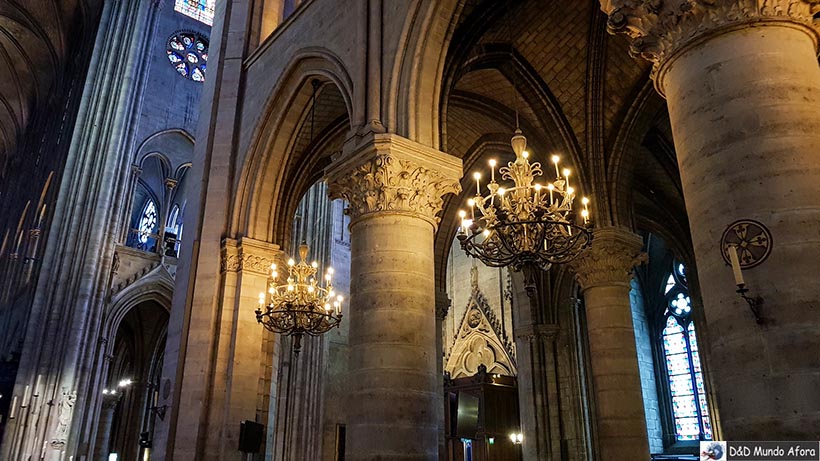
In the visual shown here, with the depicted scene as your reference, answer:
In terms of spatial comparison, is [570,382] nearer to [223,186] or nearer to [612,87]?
[612,87]

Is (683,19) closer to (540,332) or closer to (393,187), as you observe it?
(393,187)

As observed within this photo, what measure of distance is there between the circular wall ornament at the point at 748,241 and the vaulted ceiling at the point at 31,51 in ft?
83.6

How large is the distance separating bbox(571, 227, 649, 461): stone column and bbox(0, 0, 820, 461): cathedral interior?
0.14 feet

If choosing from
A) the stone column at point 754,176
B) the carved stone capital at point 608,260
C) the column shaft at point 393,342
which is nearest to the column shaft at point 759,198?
the stone column at point 754,176

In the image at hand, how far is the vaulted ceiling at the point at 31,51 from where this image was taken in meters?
23.6

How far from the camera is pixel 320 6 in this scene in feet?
30.9

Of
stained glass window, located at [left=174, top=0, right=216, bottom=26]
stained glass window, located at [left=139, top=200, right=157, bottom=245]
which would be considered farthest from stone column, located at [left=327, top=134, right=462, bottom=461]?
stained glass window, located at [left=174, top=0, right=216, bottom=26]

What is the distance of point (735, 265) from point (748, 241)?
0.17 m

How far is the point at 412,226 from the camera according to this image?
6523 millimetres

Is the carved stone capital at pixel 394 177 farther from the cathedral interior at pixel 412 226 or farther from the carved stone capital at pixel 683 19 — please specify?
the carved stone capital at pixel 683 19

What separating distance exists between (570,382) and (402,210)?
10742 millimetres

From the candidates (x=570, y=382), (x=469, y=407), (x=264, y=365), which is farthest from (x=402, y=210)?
(x=469, y=407)

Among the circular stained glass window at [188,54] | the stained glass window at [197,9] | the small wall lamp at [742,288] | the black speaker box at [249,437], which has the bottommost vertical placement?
the black speaker box at [249,437]

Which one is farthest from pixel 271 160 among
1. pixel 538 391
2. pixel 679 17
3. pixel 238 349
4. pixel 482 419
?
pixel 482 419
